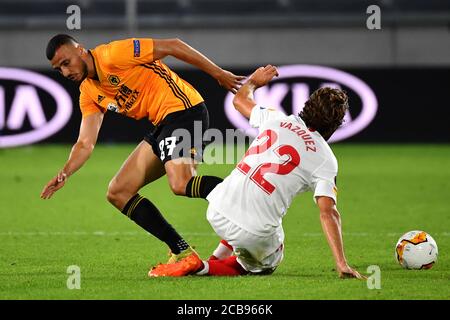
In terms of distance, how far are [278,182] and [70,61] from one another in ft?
5.89

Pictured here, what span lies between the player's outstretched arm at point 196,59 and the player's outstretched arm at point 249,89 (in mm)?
177

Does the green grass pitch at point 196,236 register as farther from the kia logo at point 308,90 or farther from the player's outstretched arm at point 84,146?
the kia logo at point 308,90

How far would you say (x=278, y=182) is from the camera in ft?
20.4

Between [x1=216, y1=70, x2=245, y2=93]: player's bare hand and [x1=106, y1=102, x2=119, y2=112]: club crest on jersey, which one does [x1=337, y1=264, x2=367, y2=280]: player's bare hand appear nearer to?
[x1=216, y1=70, x2=245, y2=93]: player's bare hand

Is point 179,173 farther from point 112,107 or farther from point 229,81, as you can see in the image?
point 112,107

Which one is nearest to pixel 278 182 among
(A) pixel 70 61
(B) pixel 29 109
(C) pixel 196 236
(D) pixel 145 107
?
(D) pixel 145 107

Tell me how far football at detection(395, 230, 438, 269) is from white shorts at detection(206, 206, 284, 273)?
3.24 feet

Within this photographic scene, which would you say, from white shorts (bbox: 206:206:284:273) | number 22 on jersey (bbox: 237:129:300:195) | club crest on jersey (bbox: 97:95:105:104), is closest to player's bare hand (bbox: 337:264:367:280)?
white shorts (bbox: 206:206:284:273)

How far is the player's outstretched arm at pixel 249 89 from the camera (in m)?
6.61

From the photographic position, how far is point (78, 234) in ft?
29.4

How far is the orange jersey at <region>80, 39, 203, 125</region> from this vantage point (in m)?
7.06

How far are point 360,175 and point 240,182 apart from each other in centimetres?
796

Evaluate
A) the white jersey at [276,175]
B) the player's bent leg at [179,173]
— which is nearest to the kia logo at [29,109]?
the player's bent leg at [179,173]
